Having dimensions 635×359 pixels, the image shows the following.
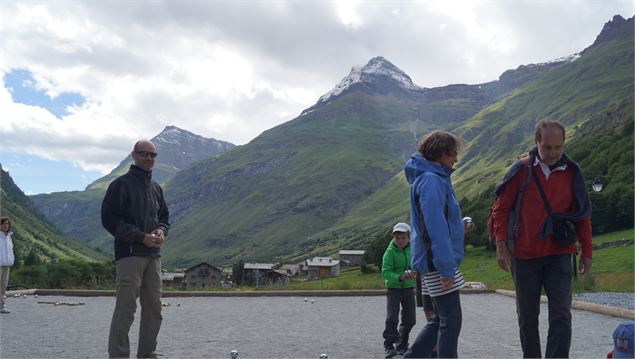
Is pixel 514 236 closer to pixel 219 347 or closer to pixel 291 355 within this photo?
pixel 291 355

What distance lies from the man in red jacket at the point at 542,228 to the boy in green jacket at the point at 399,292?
82.2 inches

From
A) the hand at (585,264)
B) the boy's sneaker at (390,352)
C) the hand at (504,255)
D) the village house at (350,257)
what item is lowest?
the boy's sneaker at (390,352)

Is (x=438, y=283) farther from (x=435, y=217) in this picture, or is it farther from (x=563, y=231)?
(x=563, y=231)

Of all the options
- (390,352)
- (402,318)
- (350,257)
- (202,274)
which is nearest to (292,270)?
(350,257)

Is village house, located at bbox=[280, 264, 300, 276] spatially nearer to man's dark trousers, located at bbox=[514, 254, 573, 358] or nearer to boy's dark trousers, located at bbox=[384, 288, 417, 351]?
boy's dark trousers, located at bbox=[384, 288, 417, 351]

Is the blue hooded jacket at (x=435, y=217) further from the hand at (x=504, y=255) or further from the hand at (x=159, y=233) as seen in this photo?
the hand at (x=159, y=233)

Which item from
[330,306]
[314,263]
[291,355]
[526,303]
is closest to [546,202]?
[526,303]

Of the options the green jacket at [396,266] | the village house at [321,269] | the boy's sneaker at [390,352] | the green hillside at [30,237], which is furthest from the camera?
the green hillside at [30,237]

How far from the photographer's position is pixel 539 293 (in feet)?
16.3

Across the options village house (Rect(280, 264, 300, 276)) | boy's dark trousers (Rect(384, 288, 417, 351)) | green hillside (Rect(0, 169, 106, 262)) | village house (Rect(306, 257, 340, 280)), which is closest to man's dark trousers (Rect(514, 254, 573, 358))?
boy's dark trousers (Rect(384, 288, 417, 351))

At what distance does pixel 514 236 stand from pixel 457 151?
93cm

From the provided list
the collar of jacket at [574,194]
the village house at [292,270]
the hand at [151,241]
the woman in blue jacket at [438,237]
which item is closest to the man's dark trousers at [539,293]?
the collar of jacket at [574,194]

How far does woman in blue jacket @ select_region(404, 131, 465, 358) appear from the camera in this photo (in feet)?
14.6

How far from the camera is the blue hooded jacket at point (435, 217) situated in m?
4.41
